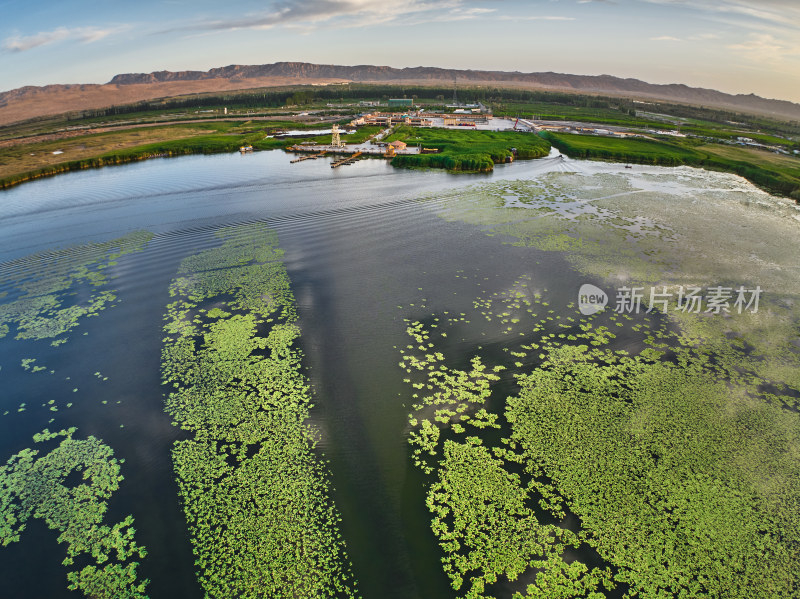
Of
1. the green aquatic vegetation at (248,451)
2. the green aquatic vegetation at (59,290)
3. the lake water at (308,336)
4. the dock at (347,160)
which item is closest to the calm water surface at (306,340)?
the lake water at (308,336)

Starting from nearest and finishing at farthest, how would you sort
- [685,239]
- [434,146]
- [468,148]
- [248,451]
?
[248,451]
[685,239]
[468,148]
[434,146]

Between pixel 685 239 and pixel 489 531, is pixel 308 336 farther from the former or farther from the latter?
pixel 685 239

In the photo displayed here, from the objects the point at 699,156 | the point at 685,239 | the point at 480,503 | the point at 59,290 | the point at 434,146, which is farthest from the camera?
the point at 434,146

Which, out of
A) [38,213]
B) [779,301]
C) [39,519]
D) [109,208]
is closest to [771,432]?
[779,301]

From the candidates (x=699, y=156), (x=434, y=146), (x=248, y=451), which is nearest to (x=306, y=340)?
(x=248, y=451)

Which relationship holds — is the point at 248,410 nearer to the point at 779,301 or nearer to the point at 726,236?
the point at 779,301

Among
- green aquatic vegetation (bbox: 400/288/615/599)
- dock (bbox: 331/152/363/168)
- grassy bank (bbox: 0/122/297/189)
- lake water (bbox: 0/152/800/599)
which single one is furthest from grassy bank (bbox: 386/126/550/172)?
green aquatic vegetation (bbox: 400/288/615/599)

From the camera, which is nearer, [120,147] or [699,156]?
[699,156]
